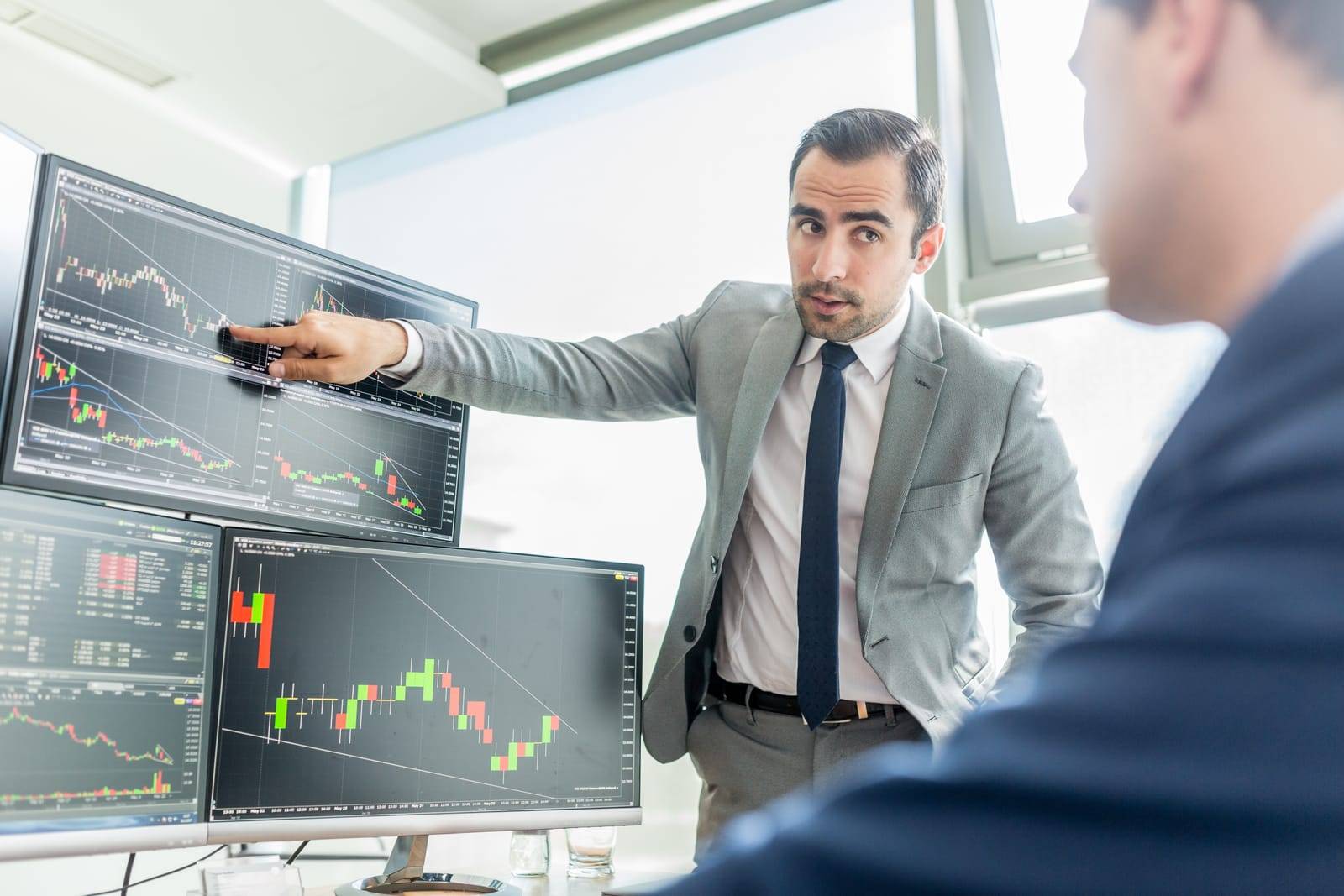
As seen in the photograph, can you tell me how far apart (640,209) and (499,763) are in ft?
5.58

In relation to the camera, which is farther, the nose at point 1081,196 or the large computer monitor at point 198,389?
the large computer monitor at point 198,389

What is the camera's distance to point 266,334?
5.00 feet

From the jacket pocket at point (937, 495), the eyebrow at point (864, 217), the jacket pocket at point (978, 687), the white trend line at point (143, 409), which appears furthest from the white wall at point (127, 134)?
the jacket pocket at point (978, 687)

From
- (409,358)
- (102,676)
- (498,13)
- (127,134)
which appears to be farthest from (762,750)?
(127,134)

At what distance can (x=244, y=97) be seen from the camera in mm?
3074

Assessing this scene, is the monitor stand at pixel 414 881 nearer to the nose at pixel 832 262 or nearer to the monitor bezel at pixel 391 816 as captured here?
the monitor bezel at pixel 391 816

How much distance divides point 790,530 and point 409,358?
626 mm

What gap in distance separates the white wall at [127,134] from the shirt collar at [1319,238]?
271 cm

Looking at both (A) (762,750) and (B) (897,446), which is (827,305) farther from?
(A) (762,750)

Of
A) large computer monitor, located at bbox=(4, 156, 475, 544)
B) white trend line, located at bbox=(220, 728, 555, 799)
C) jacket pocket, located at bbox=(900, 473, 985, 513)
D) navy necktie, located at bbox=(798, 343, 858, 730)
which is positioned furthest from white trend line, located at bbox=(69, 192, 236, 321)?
jacket pocket, located at bbox=(900, 473, 985, 513)

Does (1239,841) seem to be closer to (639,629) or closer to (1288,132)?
(1288,132)

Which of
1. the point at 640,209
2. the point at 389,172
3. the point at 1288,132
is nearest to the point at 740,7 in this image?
the point at 640,209

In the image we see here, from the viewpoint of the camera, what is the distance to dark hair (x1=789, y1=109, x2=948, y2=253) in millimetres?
1844

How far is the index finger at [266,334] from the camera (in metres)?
1.51
